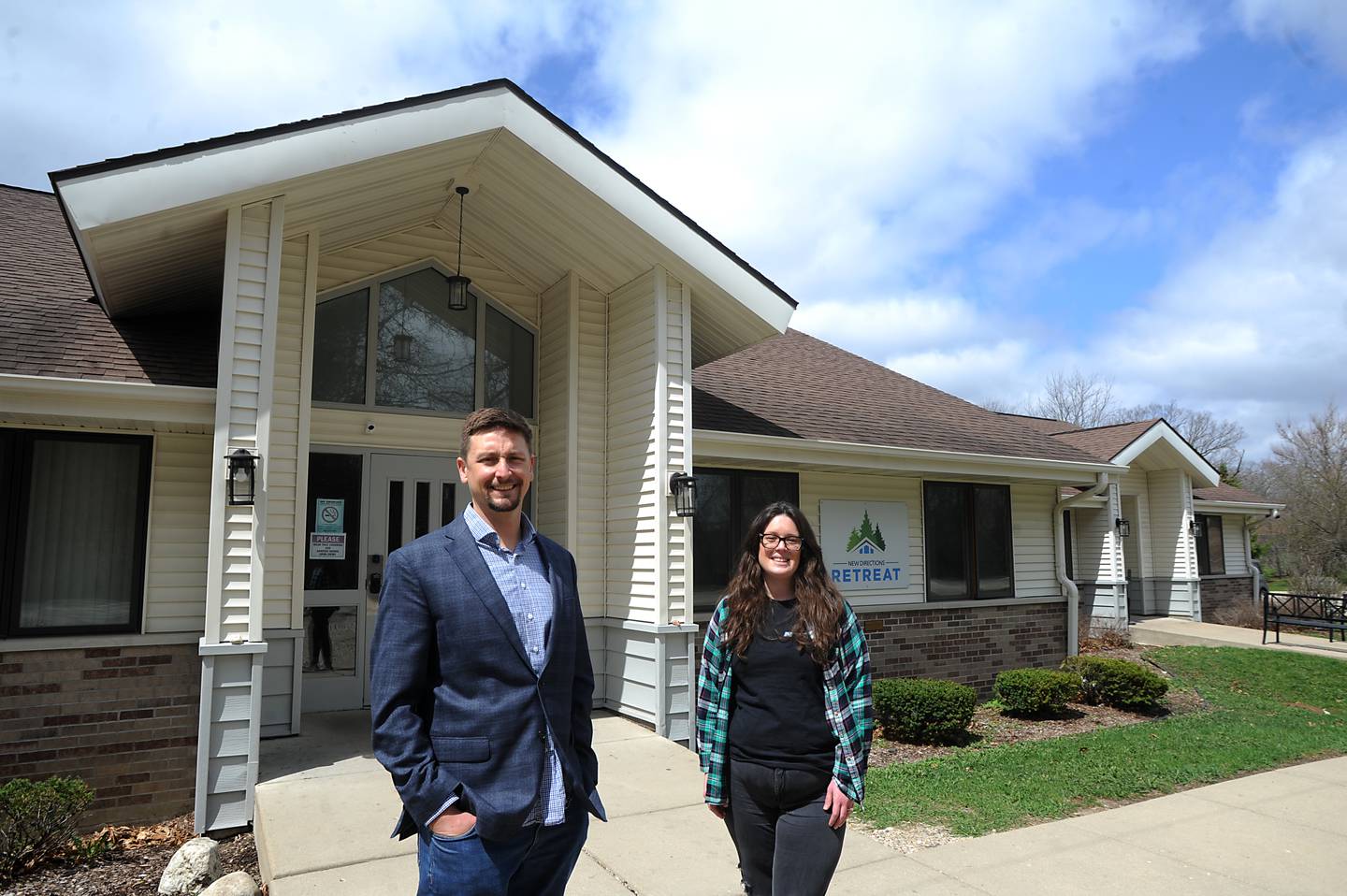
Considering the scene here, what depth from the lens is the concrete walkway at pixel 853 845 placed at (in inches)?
171

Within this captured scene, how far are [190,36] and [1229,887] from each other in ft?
37.0

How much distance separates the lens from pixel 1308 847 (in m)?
5.14

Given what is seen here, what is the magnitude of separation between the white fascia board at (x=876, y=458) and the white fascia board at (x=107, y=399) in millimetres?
4235

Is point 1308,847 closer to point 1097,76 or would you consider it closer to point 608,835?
point 608,835

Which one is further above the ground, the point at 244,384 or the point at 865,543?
the point at 244,384

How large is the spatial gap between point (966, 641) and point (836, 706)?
9220 mm

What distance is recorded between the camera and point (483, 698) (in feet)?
6.86

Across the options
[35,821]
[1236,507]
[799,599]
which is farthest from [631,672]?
[1236,507]

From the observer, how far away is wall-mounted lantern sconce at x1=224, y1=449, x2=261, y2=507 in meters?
5.46

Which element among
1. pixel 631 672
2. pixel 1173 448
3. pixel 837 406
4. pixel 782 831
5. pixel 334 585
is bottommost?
pixel 631 672

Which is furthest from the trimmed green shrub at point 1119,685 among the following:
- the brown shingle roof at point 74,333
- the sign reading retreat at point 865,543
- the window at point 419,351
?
the brown shingle roof at point 74,333

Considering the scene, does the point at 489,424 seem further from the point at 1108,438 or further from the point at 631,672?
the point at 1108,438

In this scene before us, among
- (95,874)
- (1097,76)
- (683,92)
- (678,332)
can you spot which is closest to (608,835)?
(95,874)

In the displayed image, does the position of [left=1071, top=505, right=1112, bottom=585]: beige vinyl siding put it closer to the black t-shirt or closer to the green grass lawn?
the green grass lawn
